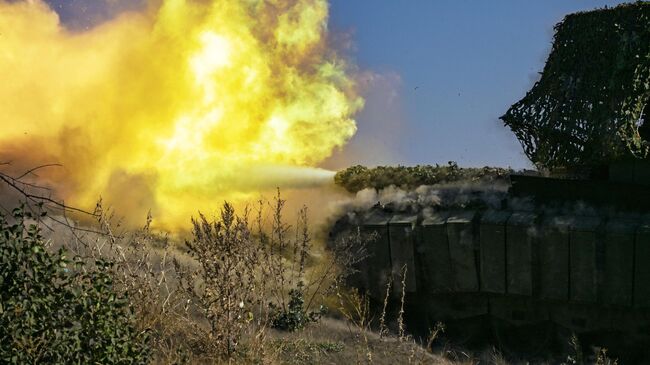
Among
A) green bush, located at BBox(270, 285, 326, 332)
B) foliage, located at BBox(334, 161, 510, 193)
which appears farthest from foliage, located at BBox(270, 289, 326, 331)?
foliage, located at BBox(334, 161, 510, 193)

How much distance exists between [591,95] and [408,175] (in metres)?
7.60

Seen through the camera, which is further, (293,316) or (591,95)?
(591,95)

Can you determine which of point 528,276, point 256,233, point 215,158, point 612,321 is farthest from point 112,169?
point 612,321

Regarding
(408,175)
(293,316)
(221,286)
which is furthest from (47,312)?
(408,175)

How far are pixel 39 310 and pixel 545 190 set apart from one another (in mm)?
8229

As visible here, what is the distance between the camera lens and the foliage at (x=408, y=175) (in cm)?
1997

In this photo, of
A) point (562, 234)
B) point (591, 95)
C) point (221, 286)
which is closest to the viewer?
point (221, 286)

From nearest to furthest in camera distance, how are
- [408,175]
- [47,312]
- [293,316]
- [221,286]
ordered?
[47,312]
[221,286]
[293,316]
[408,175]

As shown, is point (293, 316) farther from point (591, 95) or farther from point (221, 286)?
point (591, 95)

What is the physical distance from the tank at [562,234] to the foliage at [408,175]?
5.78 metres

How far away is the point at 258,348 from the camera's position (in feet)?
31.2

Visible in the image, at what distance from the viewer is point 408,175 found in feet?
67.3

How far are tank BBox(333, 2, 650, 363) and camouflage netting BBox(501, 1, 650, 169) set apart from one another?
0.02m

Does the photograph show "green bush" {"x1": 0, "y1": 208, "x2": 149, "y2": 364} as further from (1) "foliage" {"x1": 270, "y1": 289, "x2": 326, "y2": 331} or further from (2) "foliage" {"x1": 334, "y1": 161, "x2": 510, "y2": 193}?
(2) "foliage" {"x1": 334, "y1": 161, "x2": 510, "y2": 193}
